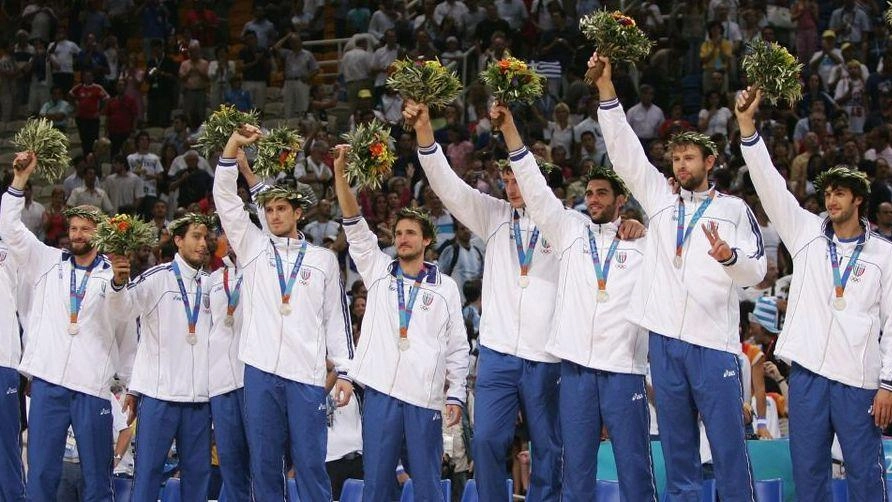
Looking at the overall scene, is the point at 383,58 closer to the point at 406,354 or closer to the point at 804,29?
the point at 804,29

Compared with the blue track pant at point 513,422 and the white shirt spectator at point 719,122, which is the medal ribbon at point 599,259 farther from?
the white shirt spectator at point 719,122

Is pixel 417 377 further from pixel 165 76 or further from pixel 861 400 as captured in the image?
pixel 165 76

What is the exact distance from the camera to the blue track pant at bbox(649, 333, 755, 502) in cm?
909

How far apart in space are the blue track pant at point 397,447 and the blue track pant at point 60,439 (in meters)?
1.90

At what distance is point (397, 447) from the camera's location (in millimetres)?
9852

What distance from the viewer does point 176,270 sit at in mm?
10547

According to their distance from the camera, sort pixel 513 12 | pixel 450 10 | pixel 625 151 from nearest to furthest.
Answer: pixel 625 151, pixel 513 12, pixel 450 10

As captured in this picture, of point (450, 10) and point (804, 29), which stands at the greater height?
point (450, 10)

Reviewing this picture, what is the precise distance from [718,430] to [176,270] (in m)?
3.94

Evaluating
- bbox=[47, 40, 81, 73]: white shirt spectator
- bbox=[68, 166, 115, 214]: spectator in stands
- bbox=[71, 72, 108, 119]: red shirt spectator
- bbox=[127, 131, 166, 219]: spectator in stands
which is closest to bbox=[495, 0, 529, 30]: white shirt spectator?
bbox=[127, 131, 166, 219]: spectator in stands

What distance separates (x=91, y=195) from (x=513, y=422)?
970 centimetres

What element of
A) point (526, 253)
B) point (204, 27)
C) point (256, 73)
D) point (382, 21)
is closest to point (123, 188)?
point (256, 73)

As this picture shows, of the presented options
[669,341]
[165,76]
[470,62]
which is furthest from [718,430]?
[165,76]

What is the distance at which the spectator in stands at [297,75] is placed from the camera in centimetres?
2061
